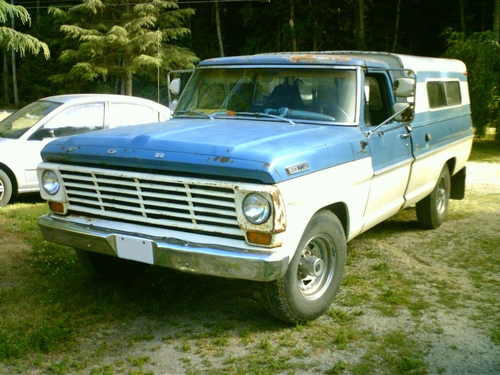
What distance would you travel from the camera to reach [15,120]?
9469 millimetres

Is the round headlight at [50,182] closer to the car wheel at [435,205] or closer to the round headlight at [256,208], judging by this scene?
the round headlight at [256,208]

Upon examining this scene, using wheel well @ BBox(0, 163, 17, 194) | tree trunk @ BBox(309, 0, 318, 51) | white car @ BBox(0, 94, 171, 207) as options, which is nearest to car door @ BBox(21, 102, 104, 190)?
white car @ BBox(0, 94, 171, 207)

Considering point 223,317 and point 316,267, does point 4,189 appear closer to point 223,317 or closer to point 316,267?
point 223,317

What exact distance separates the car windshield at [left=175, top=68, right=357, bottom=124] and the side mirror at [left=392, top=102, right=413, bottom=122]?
546 millimetres

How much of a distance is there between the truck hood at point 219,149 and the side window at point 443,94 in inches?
100

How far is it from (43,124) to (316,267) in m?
5.74

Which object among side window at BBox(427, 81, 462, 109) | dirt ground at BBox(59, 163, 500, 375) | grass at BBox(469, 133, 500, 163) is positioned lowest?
dirt ground at BBox(59, 163, 500, 375)

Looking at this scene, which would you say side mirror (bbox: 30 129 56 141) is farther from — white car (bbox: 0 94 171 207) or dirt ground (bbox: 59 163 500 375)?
dirt ground (bbox: 59 163 500 375)

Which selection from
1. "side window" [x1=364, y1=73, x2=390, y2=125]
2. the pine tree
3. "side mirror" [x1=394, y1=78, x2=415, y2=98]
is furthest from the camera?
the pine tree

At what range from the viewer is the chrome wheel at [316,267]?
4.82 meters

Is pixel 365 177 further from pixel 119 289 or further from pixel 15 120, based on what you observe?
pixel 15 120

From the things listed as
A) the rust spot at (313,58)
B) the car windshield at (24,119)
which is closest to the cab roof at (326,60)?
the rust spot at (313,58)

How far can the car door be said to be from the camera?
8.99 meters

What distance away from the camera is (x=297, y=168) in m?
4.35
